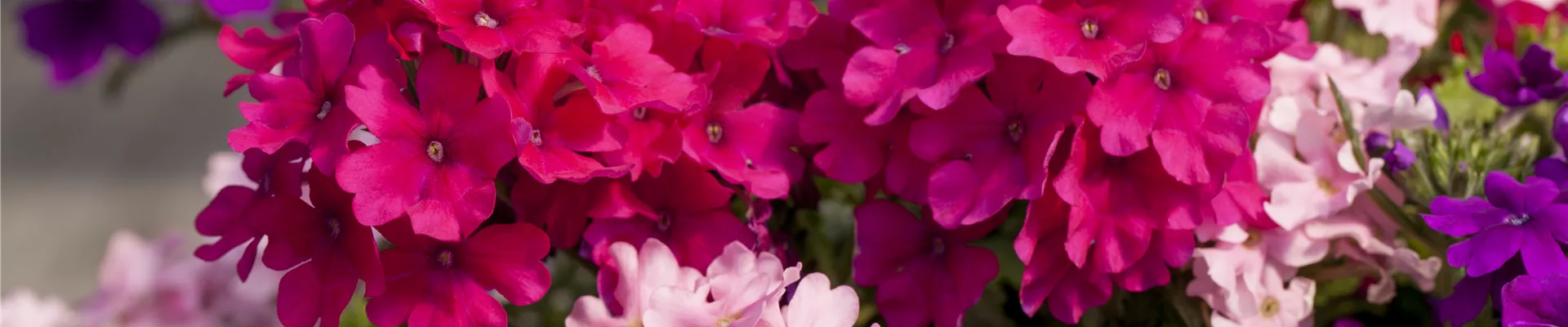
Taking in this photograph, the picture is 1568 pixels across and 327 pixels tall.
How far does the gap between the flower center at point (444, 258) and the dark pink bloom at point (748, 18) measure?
0.45 feet

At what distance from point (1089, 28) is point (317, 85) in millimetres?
307

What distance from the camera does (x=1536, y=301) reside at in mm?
429

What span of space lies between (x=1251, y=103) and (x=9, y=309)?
0.72 meters

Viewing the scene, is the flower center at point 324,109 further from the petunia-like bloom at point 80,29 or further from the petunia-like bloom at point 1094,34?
the petunia-like bloom at point 80,29

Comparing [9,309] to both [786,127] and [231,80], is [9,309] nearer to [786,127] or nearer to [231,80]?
→ [231,80]

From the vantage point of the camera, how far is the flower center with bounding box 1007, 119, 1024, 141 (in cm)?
49

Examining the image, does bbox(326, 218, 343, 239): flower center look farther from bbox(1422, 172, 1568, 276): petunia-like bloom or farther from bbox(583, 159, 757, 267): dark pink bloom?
bbox(1422, 172, 1568, 276): petunia-like bloom

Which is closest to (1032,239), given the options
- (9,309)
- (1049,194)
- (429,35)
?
(1049,194)

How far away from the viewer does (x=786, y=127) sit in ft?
1.71

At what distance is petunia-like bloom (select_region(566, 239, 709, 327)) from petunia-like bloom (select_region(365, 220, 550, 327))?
0.02 m

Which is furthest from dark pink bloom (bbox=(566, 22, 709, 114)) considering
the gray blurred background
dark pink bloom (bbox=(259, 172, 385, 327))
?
the gray blurred background

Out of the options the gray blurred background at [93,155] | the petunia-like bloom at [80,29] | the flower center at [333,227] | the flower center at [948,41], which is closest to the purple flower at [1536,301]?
the flower center at [948,41]

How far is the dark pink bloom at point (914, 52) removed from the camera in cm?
47

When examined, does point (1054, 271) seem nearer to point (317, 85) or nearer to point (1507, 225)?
point (1507, 225)
